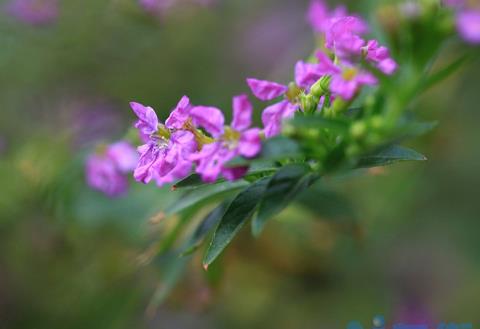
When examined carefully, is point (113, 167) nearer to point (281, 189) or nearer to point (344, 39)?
point (281, 189)

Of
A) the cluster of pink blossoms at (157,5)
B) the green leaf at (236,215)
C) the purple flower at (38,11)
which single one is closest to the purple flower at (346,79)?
the green leaf at (236,215)

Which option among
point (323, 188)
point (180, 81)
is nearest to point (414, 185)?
point (323, 188)

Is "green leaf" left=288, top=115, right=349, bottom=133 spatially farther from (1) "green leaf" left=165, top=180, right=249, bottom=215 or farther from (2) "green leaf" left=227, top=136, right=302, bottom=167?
(1) "green leaf" left=165, top=180, right=249, bottom=215

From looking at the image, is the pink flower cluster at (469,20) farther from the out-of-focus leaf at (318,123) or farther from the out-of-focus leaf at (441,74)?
the out-of-focus leaf at (318,123)

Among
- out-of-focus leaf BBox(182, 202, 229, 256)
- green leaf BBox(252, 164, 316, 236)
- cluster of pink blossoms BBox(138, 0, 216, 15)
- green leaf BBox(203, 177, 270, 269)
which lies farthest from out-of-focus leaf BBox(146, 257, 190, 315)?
cluster of pink blossoms BBox(138, 0, 216, 15)

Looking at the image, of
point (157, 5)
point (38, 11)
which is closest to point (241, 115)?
point (157, 5)
